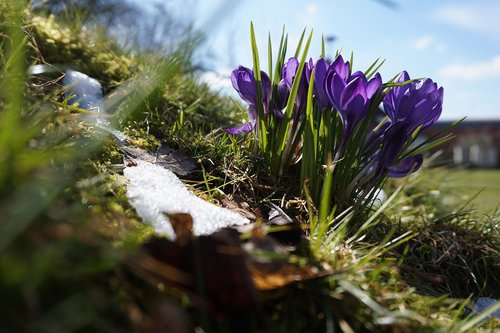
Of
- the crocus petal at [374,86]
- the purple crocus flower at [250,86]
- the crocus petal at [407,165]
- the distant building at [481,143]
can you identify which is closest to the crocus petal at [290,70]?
the purple crocus flower at [250,86]

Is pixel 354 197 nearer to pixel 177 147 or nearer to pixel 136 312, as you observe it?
pixel 177 147

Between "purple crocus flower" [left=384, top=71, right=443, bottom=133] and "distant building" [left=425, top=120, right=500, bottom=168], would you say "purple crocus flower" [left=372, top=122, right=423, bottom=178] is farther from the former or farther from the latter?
"distant building" [left=425, top=120, right=500, bottom=168]

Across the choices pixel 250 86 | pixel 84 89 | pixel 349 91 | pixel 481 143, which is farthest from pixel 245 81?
pixel 481 143

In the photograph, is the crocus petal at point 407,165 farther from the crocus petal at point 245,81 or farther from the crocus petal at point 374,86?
the crocus petal at point 245,81

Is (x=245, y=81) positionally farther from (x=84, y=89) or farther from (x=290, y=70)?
(x=84, y=89)

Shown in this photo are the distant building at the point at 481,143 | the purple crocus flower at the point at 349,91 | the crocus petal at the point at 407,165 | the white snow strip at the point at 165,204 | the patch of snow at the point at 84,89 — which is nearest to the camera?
the white snow strip at the point at 165,204

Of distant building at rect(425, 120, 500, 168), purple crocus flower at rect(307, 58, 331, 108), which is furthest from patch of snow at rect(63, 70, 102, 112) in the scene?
distant building at rect(425, 120, 500, 168)

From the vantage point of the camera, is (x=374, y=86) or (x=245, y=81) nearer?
(x=374, y=86)
